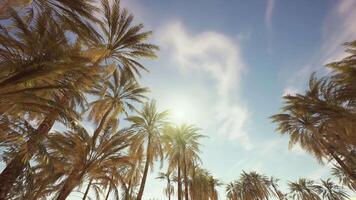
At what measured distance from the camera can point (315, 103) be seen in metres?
15.2

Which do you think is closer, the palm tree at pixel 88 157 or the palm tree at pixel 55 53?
the palm tree at pixel 55 53

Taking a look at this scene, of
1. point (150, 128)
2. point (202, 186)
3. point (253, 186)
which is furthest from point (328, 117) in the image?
point (253, 186)

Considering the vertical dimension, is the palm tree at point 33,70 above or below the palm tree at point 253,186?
below

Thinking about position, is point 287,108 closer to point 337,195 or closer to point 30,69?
point 30,69

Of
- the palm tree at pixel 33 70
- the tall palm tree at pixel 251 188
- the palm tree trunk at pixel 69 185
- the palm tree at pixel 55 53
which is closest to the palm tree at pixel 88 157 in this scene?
the palm tree trunk at pixel 69 185

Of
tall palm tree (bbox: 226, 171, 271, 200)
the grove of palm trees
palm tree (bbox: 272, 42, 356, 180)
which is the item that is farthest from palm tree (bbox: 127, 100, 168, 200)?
tall palm tree (bbox: 226, 171, 271, 200)

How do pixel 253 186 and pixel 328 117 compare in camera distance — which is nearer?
pixel 328 117

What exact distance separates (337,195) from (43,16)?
50334 millimetres

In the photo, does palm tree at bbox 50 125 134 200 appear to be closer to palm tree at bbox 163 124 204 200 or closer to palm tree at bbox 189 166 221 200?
palm tree at bbox 163 124 204 200

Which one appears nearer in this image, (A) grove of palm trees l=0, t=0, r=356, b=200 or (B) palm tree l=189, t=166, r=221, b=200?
(A) grove of palm trees l=0, t=0, r=356, b=200

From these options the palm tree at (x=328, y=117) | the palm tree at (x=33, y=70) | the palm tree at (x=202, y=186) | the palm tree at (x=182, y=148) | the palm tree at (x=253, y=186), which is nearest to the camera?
the palm tree at (x=33, y=70)

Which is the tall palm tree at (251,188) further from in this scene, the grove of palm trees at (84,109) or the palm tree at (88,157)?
the palm tree at (88,157)

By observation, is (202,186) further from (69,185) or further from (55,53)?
(55,53)

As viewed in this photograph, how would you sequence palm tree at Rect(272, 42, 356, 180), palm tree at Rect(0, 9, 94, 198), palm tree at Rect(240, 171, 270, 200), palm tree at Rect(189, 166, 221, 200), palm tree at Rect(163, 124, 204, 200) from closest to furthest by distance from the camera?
palm tree at Rect(0, 9, 94, 198) < palm tree at Rect(272, 42, 356, 180) < palm tree at Rect(163, 124, 204, 200) < palm tree at Rect(189, 166, 221, 200) < palm tree at Rect(240, 171, 270, 200)
